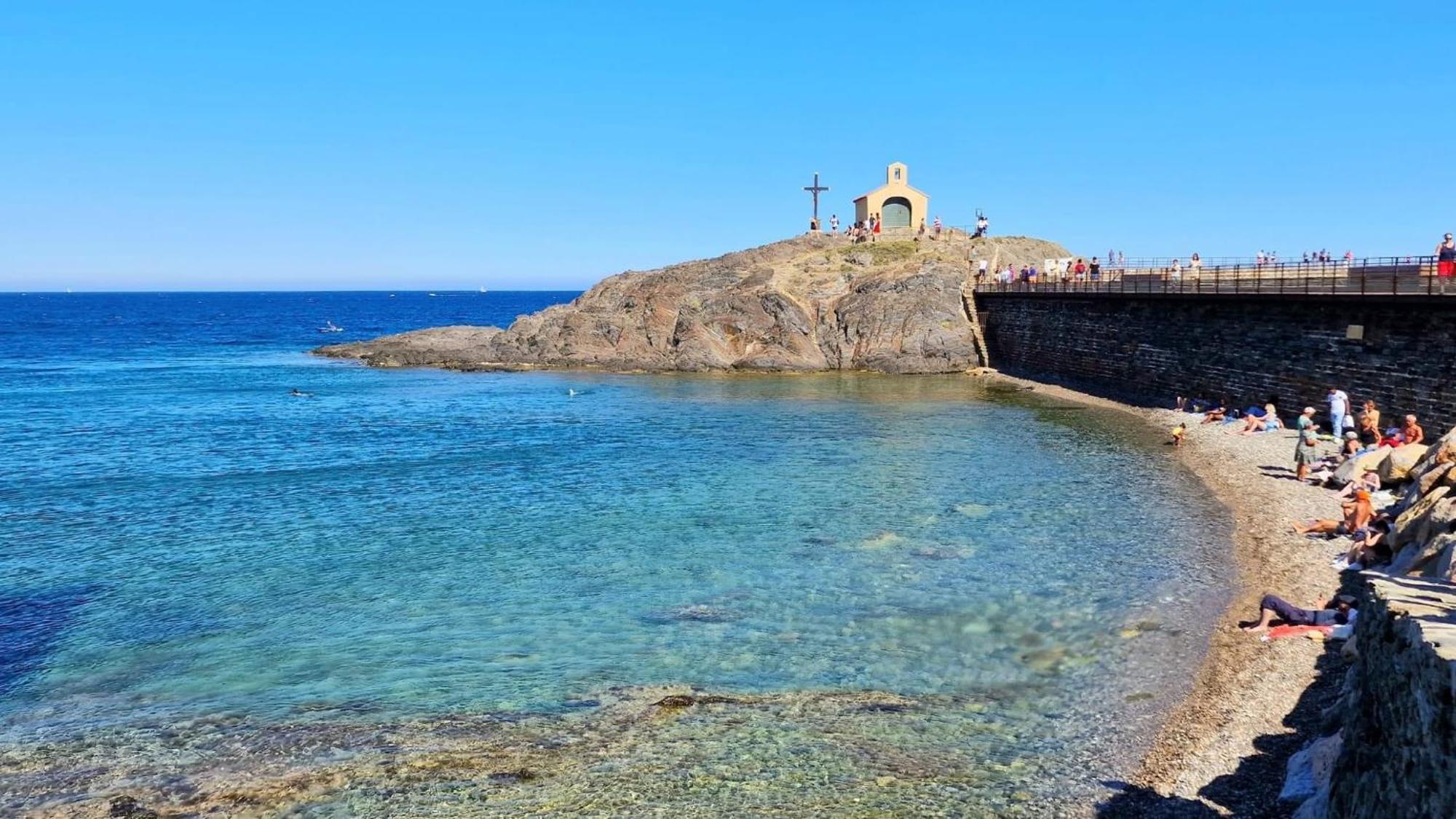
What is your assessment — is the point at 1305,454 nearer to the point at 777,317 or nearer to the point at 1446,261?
the point at 1446,261

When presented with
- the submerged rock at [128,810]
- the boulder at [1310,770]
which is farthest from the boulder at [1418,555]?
the submerged rock at [128,810]

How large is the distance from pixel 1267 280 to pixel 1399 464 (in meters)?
15.5

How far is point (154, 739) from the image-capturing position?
13.0m

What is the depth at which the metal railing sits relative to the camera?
28.6 m

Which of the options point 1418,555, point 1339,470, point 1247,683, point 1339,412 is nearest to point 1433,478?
point 1418,555

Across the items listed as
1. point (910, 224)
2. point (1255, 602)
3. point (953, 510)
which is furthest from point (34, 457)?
point (910, 224)

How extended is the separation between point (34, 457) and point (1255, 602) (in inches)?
1457

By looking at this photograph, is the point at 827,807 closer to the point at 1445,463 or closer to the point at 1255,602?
the point at 1255,602

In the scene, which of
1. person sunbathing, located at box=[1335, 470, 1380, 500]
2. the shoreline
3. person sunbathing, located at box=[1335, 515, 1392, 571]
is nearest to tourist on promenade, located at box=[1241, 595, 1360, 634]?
the shoreline

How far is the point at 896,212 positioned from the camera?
74062 millimetres

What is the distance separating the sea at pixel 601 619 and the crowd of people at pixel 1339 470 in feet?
5.48

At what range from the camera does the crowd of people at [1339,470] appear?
15.8 meters

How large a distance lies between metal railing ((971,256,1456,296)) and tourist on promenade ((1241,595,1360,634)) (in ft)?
50.6

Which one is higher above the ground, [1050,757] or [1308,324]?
[1308,324]
